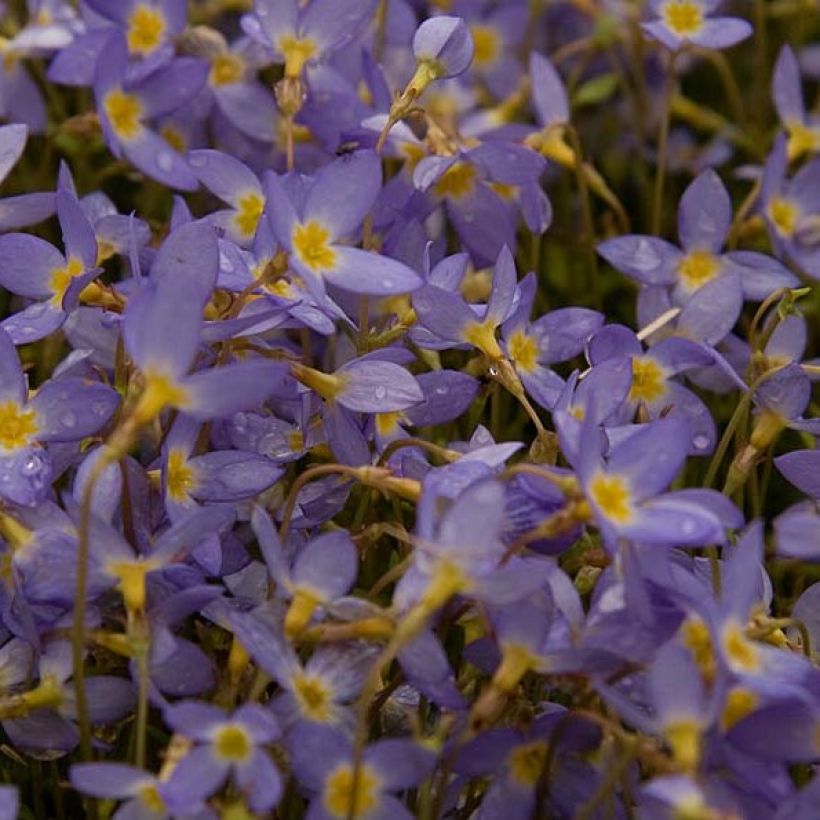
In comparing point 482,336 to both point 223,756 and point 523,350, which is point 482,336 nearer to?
point 523,350

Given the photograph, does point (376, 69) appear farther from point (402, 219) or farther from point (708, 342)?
point (708, 342)

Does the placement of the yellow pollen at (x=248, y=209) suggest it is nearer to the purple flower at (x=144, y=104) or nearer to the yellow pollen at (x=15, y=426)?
the purple flower at (x=144, y=104)

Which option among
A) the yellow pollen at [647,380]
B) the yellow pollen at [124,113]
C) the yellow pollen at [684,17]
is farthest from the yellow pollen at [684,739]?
the yellow pollen at [684,17]

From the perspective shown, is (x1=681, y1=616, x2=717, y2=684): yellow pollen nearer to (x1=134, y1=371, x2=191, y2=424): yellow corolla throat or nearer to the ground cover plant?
the ground cover plant

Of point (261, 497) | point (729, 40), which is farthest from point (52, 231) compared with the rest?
point (729, 40)

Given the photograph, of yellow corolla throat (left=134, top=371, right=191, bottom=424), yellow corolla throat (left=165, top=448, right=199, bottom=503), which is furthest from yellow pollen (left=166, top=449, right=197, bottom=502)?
yellow corolla throat (left=134, top=371, right=191, bottom=424)
